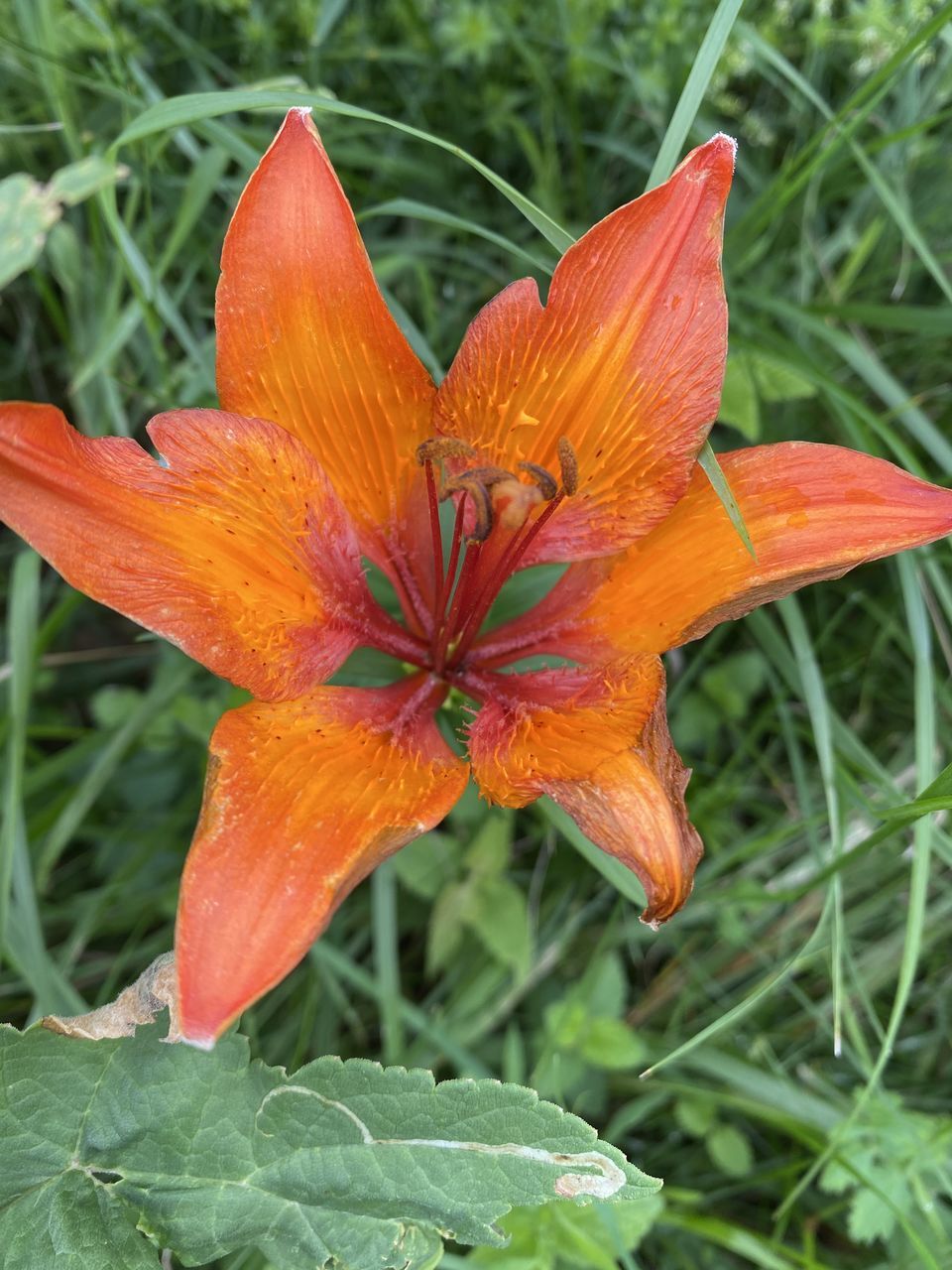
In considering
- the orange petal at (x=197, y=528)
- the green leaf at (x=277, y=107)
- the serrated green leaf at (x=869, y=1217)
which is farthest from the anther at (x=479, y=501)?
the serrated green leaf at (x=869, y=1217)

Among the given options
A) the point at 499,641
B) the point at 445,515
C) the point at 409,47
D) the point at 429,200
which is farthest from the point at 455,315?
the point at 499,641

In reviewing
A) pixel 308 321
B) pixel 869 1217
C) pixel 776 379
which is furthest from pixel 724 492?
pixel 869 1217

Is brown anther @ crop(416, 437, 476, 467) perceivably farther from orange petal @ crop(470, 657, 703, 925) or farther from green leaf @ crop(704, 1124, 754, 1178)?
green leaf @ crop(704, 1124, 754, 1178)

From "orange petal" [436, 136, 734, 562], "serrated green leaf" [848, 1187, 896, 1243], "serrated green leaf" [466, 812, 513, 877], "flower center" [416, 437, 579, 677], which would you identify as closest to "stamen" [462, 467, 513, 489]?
"flower center" [416, 437, 579, 677]

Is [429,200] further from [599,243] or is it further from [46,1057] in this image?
[46,1057]

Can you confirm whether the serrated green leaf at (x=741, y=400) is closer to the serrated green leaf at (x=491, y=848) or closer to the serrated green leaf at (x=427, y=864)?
the serrated green leaf at (x=491, y=848)

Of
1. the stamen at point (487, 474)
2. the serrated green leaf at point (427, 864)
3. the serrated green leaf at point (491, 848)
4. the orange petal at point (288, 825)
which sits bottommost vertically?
the serrated green leaf at point (427, 864)
